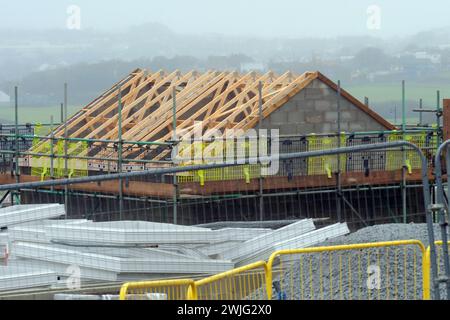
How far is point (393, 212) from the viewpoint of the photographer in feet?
62.1

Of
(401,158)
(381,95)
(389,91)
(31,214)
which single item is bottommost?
(31,214)

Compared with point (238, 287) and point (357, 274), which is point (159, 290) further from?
point (357, 274)

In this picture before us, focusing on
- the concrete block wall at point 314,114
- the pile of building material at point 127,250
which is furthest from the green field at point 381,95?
the pile of building material at point 127,250

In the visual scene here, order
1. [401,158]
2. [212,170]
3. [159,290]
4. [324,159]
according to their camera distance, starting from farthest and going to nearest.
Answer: [401,158], [324,159], [212,170], [159,290]

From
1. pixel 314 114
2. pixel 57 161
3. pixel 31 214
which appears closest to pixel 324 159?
pixel 314 114

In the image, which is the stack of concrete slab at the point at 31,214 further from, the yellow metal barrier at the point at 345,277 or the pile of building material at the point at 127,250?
the yellow metal barrier at the point at 345,277

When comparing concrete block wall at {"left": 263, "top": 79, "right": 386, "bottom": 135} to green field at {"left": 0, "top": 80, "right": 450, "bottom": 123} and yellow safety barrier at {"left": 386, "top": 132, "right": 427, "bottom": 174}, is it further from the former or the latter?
green field at {"left": 0, "top": 80, "right": 450, "bottom": 123}

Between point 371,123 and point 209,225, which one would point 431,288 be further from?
point 371,123

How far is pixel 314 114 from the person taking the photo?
64.5 ft

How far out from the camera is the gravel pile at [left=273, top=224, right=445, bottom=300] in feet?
34.4

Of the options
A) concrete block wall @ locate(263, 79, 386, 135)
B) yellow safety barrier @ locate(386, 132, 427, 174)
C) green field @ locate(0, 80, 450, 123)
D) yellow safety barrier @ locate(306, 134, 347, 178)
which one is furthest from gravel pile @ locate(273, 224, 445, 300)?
green field @ locate(0, 80, 450, 123)

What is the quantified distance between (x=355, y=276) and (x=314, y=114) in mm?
9201

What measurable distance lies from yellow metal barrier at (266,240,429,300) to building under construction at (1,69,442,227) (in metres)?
4.89
